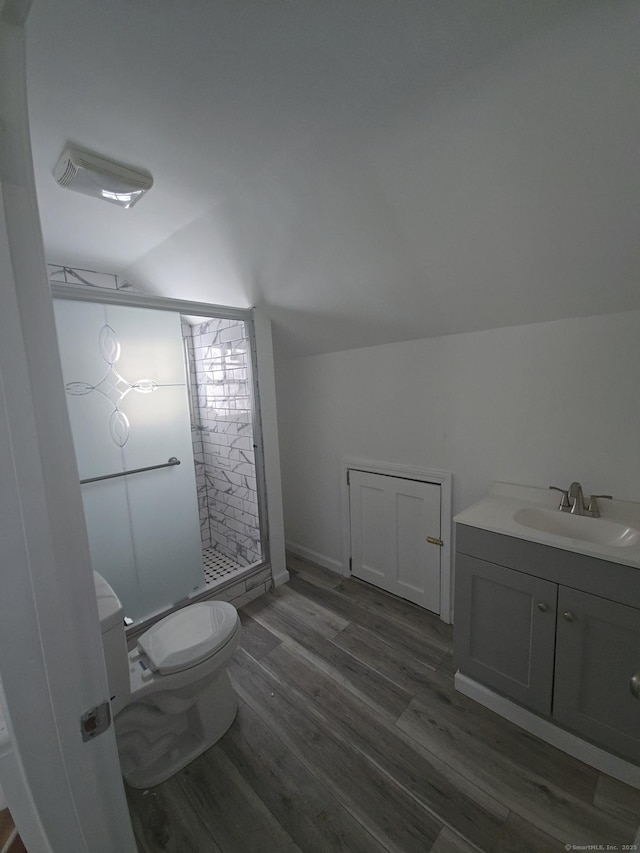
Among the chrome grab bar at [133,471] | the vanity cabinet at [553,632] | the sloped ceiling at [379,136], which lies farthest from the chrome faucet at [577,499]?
the chrome grab bar at [133,471]

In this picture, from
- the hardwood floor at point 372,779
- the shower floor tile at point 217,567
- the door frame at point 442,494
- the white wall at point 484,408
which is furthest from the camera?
the shower floor tile at point 217,567

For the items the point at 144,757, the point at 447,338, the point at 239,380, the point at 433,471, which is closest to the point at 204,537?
the point at 239,380

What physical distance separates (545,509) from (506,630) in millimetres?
583

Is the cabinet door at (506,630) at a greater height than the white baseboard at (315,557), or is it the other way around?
the cabinet door at (506,630)

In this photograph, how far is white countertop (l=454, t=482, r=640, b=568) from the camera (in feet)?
4.10

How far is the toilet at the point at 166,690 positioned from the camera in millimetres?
1248

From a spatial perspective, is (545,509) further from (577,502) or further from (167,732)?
(167,732)

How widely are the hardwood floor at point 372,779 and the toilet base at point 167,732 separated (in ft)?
0.14

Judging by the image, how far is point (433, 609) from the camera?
2.20 m

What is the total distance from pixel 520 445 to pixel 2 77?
2.07m

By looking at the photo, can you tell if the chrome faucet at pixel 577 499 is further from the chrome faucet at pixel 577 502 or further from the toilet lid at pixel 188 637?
the toilet lid at pixel 188 637

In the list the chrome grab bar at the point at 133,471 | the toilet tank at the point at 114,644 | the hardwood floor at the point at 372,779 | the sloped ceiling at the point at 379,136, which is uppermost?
the sloped ceiling at the point at 379,136

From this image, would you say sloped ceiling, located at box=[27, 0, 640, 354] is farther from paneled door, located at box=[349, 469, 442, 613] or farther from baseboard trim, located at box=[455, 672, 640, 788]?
baseboard trim, located at box=[455, 672, 640, 788]

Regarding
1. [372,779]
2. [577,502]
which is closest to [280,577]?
[372,779]
